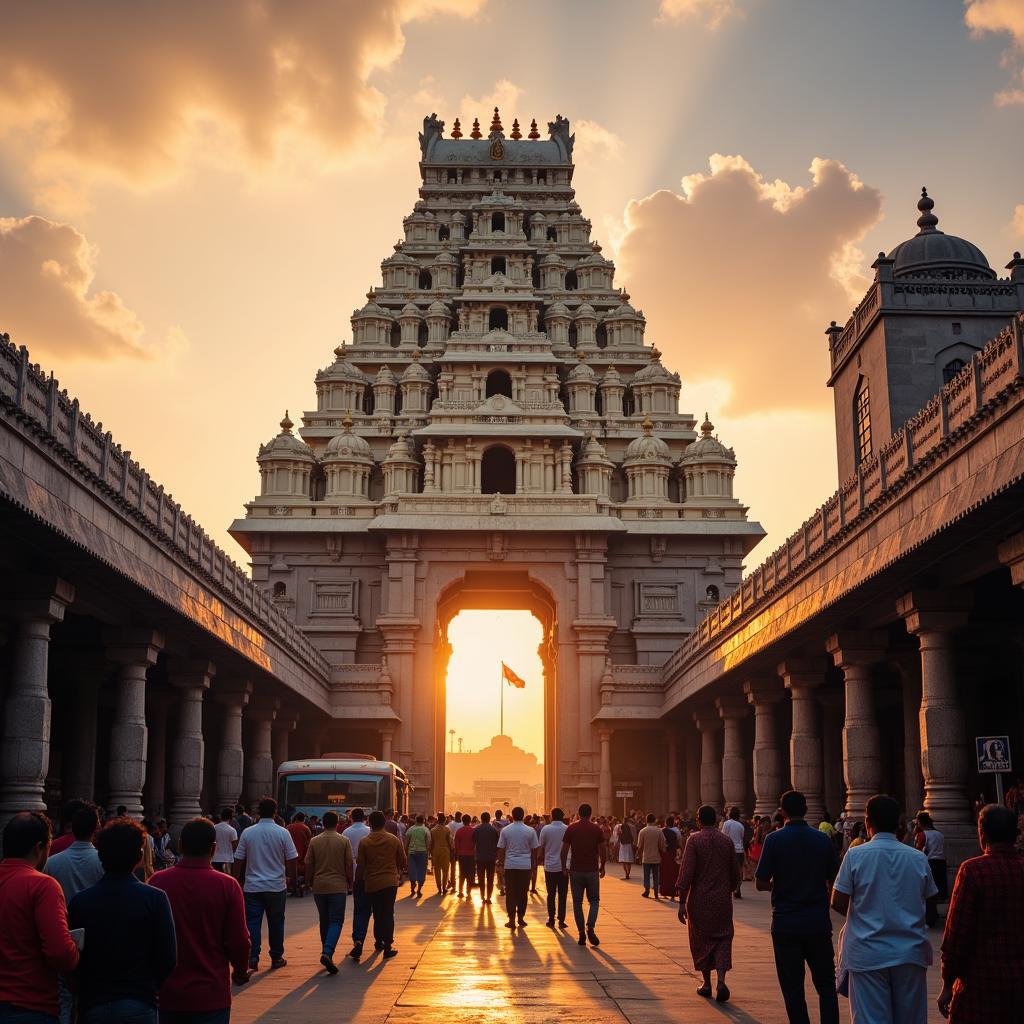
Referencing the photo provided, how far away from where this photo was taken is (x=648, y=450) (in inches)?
2413

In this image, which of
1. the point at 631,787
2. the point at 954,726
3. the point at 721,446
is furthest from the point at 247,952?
the point at 721,446

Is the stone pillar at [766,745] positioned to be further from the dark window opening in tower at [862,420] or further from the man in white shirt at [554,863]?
the man in white shirt at [554,863]

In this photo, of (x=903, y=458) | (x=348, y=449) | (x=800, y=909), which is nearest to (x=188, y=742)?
(x=903, y=458)

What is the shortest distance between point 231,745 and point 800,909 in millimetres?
28729

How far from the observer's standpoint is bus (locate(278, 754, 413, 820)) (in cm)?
3381

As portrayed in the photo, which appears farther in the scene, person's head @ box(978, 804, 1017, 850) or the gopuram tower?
the gopuram tower

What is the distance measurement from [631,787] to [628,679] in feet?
24.2

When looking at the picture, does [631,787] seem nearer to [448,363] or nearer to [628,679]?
[628,679]

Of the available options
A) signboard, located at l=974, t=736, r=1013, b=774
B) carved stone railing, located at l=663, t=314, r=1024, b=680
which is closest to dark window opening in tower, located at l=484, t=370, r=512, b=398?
carved stone railing, located at l=663, t=314, r=1024, b=680

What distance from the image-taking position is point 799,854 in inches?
424

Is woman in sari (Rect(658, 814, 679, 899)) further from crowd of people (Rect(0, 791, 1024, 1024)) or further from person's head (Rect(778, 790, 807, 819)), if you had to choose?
person's head (Rect(778, 790, 807, 819))

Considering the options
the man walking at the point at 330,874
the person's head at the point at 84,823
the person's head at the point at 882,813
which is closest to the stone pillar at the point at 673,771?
the man walking at the point at 330,874

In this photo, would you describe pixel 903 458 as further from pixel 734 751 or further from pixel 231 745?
pixel 231 745

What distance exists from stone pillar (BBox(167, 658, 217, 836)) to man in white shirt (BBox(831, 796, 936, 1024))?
23968 millimetres
